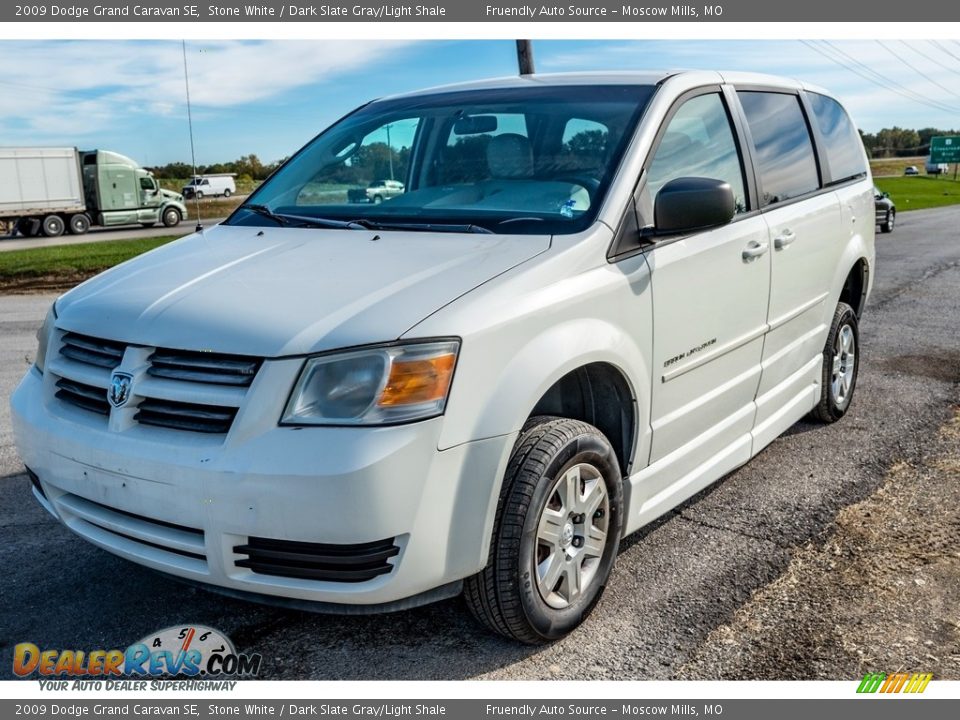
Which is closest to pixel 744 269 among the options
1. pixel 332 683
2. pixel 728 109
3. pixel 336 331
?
pixel 728 109

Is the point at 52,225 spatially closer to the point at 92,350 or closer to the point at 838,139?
the point at 838,139

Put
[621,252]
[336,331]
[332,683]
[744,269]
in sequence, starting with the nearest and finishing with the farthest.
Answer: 1. [336,331]
2. [332,683]
3. [621,252]
4. [744,269]

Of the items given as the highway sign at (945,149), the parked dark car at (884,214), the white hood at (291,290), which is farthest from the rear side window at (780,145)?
the highway sign at (945,149)

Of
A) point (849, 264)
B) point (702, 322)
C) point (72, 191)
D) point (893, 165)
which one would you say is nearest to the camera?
point (702, 322)

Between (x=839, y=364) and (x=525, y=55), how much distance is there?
15.1 meters

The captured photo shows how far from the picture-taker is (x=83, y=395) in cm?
318

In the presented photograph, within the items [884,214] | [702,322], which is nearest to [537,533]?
[702,322]

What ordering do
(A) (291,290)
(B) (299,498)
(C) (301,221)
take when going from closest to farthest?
(B) (299,498) → (A) (291,290) → (C) (301,221)

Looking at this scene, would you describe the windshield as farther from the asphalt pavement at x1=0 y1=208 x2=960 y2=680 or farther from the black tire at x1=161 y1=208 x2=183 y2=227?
the black tire at x1=161 y1=208 x2=183 y2=227

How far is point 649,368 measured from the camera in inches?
138

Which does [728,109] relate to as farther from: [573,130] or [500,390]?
[500,390]

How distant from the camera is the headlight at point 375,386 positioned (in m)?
2.71

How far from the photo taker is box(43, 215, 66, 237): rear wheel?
34562 mm

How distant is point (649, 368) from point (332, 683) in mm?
1552
